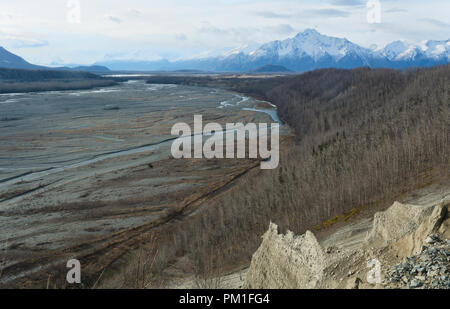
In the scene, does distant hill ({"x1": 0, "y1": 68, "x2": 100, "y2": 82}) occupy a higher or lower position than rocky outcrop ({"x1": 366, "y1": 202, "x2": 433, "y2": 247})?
higher

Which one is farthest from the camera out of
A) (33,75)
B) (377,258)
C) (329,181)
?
(33,75)

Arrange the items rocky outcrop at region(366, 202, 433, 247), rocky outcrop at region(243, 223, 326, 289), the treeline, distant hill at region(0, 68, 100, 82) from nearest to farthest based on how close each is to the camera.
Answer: rocky outcrop at region(243, 223, 326, 289), rocky outcrop at region(366, 202, 433, 247), the treeline, distant hill at region(0, 68, 100, 82)

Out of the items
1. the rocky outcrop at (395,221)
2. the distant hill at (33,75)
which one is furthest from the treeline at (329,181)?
the distant hill at (33,75)

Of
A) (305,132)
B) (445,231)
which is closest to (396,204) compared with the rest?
(445,231)

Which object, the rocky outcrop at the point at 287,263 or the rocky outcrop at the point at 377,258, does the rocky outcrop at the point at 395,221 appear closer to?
the rocky outcrop at the point at 377,258

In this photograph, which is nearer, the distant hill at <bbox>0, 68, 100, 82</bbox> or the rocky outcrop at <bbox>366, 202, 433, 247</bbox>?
the rocky outcrop at <bbox>366, 202, 433, 247</bbox>

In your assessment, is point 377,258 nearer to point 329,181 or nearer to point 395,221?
point 395,221

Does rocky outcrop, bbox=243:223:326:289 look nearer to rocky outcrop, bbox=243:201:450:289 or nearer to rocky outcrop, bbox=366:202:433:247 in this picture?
rocky outcrop, bbox=243:201:450:289

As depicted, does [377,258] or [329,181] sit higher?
[377,258]

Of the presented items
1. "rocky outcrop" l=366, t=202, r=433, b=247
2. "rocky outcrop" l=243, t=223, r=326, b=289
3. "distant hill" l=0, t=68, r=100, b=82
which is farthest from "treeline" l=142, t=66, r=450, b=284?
"distant hill" l=0, t=68, r=100, b=82

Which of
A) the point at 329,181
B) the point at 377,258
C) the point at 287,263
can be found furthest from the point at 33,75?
the point at 377,258
